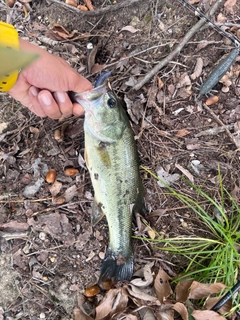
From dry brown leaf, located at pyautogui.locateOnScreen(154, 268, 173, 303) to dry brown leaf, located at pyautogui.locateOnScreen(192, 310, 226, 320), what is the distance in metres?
0.35

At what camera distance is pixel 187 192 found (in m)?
3.80

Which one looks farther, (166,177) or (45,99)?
(166,177)

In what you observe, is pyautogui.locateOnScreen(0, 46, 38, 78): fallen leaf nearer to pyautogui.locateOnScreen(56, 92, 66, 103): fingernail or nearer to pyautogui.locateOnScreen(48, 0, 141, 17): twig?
pyautogui.locateOnScreen(56, 92, 66, 103): fingernail

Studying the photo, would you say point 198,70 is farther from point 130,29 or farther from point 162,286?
point 162,286

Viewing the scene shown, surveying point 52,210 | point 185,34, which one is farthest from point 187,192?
point 185,34

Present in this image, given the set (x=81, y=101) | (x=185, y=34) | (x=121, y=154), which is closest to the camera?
(x=81, y=101)

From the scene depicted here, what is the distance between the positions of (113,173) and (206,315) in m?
1.60

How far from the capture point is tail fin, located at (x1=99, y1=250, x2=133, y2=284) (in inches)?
137

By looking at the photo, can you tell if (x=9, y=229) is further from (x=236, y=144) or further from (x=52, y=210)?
(x=236, y=144)

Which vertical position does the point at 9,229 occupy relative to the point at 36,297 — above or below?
above

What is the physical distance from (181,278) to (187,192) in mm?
916

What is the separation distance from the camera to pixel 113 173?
3.40 metres

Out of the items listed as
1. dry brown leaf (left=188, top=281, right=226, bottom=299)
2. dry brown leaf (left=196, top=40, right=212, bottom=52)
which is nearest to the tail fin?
dry brown leaf (left=188, top=281, right=226, bottom=299)

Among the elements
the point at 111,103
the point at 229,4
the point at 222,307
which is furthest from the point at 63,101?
the point at 222,307
